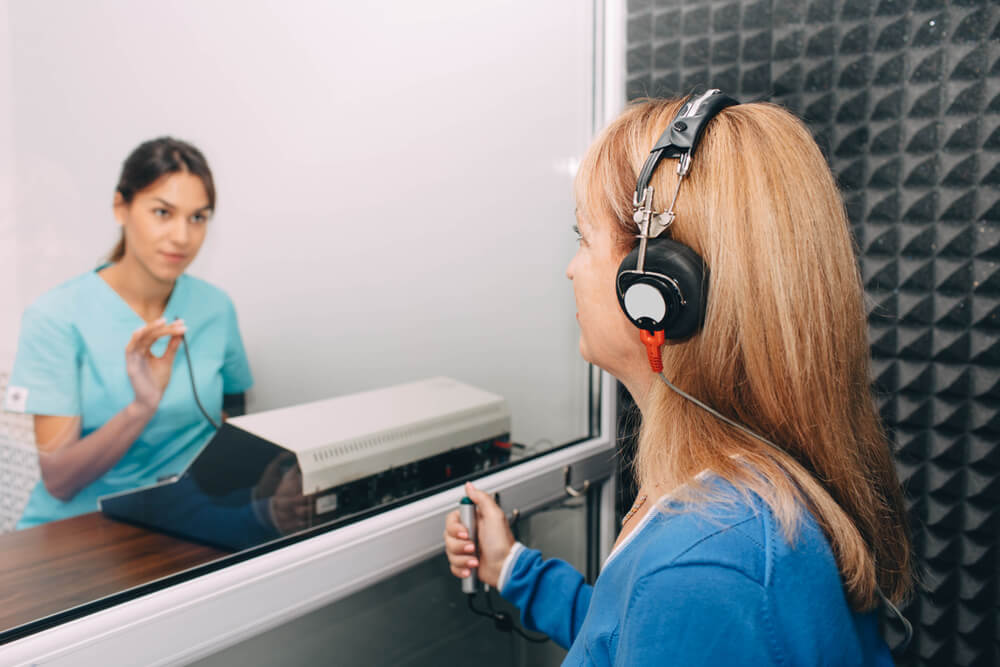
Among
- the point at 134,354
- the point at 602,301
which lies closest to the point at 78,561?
the point at 134,354

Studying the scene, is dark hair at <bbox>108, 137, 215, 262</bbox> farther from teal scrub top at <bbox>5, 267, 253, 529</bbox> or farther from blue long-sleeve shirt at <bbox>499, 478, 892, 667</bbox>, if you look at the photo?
blue long-sleeve shirt at <bbox>499, 478, 892, 667</bbox>

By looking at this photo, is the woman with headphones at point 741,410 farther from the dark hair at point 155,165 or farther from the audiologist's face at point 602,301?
the dark hair at point 155,165

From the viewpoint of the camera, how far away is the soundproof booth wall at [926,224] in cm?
106

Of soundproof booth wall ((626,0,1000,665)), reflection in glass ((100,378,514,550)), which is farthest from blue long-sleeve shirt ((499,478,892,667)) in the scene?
soundproof booth wall ((626,0,1000,665))

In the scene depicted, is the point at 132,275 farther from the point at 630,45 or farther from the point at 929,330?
the point at 929,330

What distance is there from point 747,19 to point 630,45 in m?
0.23

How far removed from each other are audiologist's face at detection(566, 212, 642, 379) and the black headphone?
0.07 meters

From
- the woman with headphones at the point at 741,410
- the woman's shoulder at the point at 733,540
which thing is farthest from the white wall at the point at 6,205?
the woman's shoulder at the point at 733,540

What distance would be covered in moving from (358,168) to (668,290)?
105cm

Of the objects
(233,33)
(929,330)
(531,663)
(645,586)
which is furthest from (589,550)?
(233,33)

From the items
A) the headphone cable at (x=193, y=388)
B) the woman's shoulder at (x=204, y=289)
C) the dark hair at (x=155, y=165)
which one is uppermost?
the dark hair at (x=155, y=165)

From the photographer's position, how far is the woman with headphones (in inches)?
20.5

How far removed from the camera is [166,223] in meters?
1.14

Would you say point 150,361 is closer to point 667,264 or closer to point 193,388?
point 193,388
